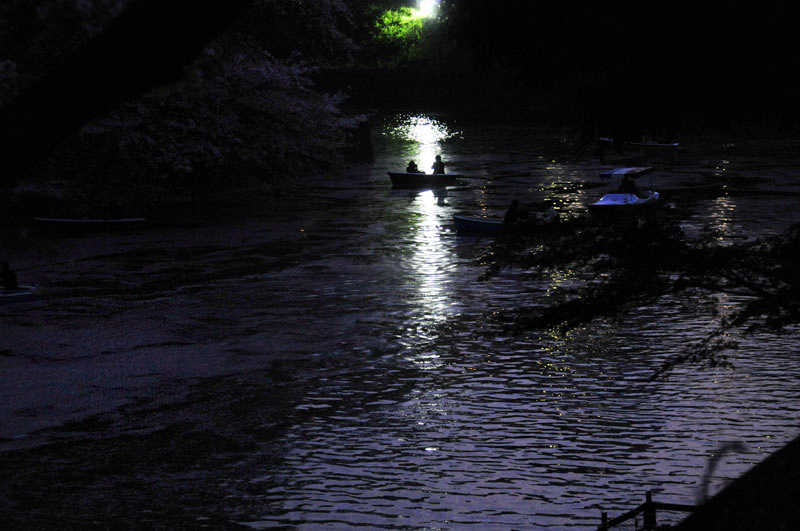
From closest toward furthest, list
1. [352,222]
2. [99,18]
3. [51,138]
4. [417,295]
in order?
[51,138]
[99,18]
[417,295]
[352,222]

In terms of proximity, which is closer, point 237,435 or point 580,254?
point 580,254

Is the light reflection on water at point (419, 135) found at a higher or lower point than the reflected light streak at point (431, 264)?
higher

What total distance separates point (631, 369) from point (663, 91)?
30.8ft

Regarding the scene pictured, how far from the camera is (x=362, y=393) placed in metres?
17.6

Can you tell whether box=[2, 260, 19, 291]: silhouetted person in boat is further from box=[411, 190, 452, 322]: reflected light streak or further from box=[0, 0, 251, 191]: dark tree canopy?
box=[0, 0, 251, 191]: dark tree canopy

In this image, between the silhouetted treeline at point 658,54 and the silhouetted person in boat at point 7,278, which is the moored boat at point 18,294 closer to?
the silhouetted person in boat at point 7,278

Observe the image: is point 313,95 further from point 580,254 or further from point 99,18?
point 99,18

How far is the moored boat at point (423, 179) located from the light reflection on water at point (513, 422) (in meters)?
25.3

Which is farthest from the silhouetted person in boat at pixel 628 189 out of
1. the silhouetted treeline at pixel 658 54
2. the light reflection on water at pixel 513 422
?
the silhouetted treeline at pixel 658 54

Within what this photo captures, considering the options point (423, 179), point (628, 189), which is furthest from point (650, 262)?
point (423, 179)

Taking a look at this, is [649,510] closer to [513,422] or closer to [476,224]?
[513,422]

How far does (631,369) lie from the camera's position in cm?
1872

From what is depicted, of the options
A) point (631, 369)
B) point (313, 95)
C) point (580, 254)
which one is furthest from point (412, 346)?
point (313, 95)

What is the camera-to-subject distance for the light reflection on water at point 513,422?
507 inches
